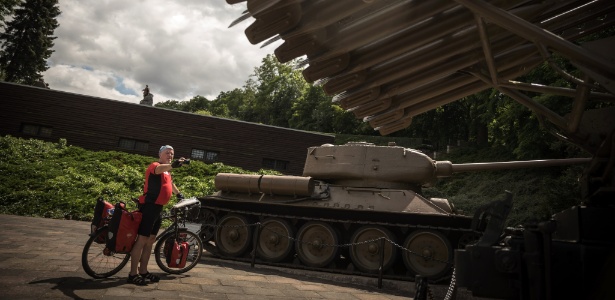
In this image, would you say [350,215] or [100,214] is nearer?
[100,214]

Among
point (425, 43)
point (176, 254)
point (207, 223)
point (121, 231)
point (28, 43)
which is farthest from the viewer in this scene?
point (28, 43)

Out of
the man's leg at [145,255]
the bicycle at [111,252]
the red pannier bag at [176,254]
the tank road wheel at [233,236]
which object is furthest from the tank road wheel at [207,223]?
the man's leg at [145,255]

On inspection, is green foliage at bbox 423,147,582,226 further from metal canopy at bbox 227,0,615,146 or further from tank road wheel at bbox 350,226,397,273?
metal canopy at bbox 227,0,615,146

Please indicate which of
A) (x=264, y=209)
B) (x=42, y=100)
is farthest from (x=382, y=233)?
(x=42, y=100)

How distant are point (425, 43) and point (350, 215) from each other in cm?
560

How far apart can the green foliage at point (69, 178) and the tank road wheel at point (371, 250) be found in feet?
32.3

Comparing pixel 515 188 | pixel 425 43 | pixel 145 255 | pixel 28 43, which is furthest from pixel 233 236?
pixel 28 43

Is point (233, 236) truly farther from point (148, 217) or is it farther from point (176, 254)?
point (148, 217)

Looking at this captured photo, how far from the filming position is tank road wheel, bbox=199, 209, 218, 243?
373 inches

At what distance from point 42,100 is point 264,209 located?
1793 cm

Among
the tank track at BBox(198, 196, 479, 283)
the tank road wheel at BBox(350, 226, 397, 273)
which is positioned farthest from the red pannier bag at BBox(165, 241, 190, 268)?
the tank road wheel at BBox(350, 226, 397, 273)

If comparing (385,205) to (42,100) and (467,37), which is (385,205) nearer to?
(467,37)

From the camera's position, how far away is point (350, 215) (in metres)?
8.31

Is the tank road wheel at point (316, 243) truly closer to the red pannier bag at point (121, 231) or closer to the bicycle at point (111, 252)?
the bicycle at point (111, 252)
